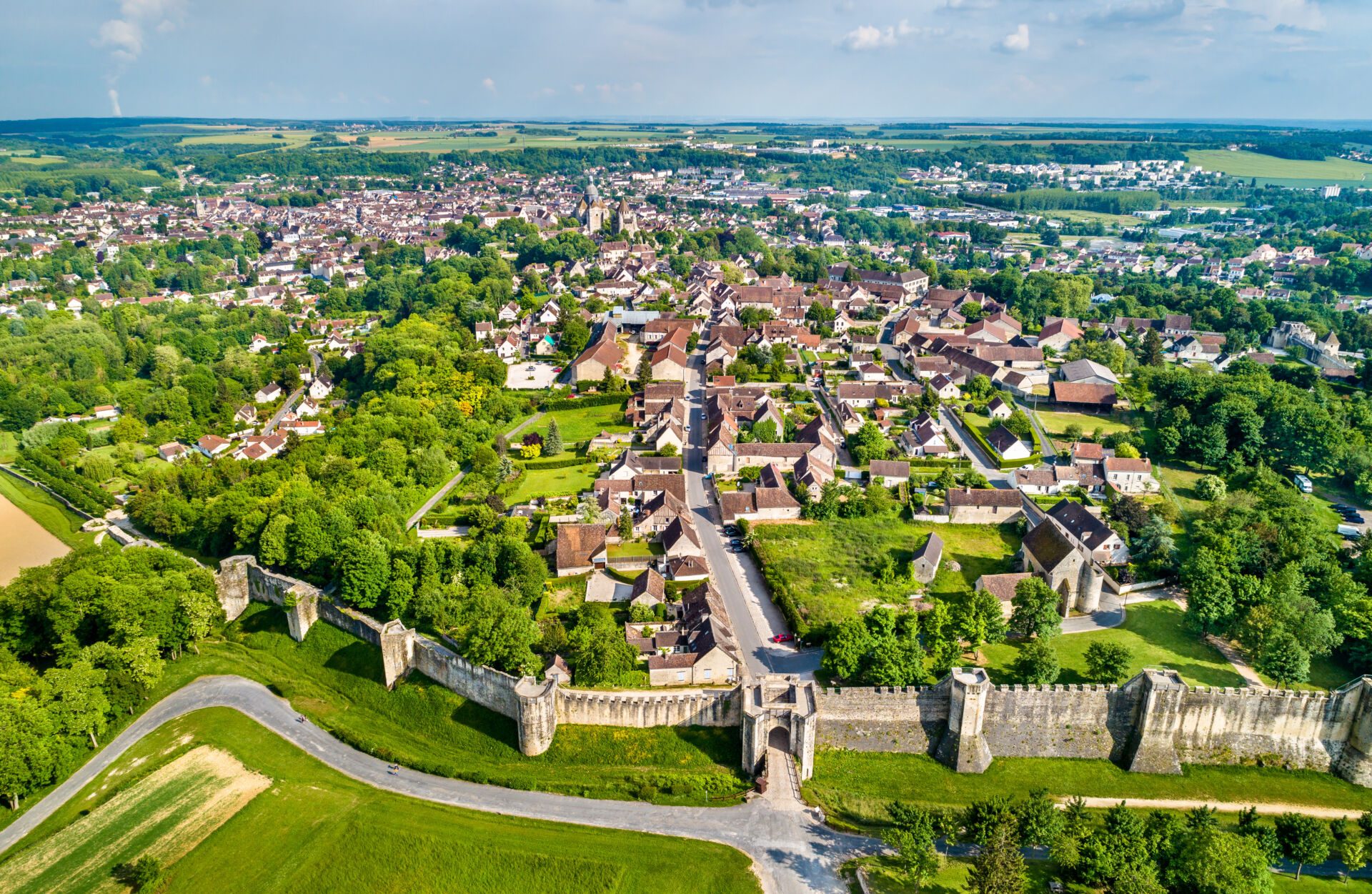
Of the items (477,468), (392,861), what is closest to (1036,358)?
(477,468)

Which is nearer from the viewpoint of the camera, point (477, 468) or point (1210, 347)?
point (477, 468)

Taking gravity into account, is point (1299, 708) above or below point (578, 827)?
above

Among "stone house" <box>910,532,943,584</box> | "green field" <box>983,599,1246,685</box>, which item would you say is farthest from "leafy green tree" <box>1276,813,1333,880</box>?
"stone house" <box>910,532,943,584</box>

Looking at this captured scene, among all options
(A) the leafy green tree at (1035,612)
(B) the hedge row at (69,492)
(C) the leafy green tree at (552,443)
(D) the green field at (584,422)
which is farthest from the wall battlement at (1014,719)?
(B) the hedge row at (69,492)

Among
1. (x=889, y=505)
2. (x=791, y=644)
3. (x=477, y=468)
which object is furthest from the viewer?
(x=477, y=468)

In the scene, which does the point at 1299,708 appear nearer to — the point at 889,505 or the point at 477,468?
the point at 889,505

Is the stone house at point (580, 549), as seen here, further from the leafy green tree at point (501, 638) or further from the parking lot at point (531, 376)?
the parking lot at point (531, 376)

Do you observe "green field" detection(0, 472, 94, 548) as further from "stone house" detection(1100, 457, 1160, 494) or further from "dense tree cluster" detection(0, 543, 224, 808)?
"stone house" detection(1100, 457, 1160, 494)
